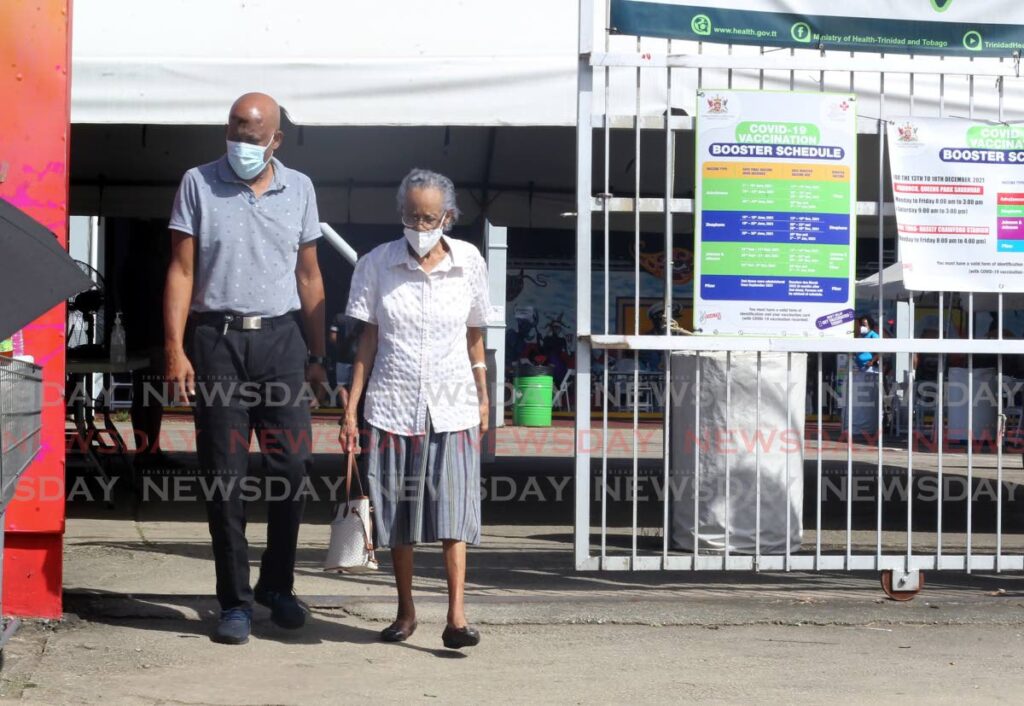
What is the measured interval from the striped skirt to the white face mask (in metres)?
0.60

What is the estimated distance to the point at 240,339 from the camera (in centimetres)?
464

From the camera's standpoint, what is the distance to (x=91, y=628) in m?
4.70

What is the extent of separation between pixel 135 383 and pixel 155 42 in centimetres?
413

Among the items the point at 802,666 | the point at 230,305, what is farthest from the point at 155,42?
the point at 802,666

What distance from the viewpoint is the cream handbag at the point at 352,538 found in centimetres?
472

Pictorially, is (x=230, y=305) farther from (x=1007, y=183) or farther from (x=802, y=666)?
(x=1007, y=183)

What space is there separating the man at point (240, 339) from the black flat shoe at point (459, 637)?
61 centimetres

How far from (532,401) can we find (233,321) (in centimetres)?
1287

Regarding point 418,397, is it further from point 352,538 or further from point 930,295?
point 930,295

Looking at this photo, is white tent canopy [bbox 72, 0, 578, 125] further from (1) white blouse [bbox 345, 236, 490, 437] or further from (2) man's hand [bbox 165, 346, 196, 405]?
(2) man's hand [bbox 165, 346, 196, 405]

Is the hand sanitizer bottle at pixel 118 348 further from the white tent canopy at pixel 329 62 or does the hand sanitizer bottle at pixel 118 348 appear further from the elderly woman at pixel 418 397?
the elderly woman at pixel 418 397

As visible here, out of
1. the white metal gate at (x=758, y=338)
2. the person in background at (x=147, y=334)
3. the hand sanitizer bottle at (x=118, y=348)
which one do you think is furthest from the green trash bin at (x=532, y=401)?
the hand sanitizer bottle at (x=118, y=348)

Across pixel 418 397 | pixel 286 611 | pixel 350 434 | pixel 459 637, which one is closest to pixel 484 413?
pixel 418 397

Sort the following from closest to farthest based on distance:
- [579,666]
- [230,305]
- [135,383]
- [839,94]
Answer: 1. [579,666]
2. [230,305]
3. [839,94]
4. [135,383]
